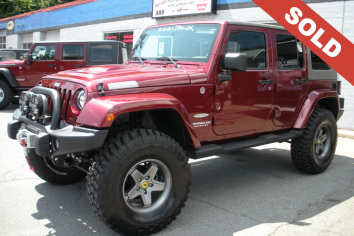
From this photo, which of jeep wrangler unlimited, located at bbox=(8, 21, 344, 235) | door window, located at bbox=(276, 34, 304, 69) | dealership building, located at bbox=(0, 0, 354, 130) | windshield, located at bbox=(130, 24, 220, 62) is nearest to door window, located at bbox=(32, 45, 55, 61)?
dealership building, located at bbox=(0, 0, 354, 130)

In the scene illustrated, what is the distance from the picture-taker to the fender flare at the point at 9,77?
10.4 metres

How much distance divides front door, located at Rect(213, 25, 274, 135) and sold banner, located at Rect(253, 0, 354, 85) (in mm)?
659

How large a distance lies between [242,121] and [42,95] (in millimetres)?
2218

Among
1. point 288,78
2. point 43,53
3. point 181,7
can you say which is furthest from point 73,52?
point 288,78

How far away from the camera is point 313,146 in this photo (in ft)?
16.3

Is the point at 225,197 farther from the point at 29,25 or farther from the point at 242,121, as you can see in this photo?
the point at 29,25

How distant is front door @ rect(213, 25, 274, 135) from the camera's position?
12.7 ft

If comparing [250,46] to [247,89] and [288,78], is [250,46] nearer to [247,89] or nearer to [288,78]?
[247,89]

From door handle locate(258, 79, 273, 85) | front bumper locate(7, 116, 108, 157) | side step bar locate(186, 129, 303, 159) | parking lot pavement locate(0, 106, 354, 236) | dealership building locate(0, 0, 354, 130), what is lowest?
parking lot pavement locate(0, 106, 354, 236)

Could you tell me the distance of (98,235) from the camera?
315 cm

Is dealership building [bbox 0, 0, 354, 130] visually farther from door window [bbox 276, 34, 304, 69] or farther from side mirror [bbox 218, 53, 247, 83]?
side mirror [bbox 218, 53, 247, 83]

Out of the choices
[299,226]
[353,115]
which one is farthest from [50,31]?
[299,226]

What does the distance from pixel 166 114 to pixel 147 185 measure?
0.76 meters

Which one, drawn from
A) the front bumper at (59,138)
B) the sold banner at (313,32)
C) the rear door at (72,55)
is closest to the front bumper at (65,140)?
the front bumper at (59,138)
